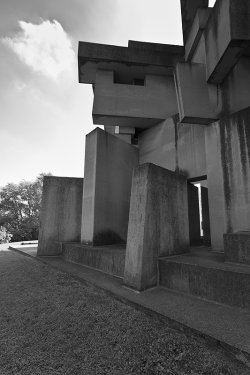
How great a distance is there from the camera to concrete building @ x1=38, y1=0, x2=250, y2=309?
4711 mm

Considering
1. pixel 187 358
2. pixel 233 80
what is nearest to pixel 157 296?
pixel 187 358

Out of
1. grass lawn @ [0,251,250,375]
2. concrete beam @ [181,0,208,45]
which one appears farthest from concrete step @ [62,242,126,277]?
concrete beam @ [181,0,208,45]

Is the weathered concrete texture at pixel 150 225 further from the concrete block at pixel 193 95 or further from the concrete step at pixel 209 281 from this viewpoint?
the concrete block at pixel 193 95

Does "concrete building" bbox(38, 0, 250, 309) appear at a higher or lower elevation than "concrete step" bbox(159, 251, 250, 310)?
higher

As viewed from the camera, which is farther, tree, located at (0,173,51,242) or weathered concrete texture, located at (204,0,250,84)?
tree, located at (0,173,51,242)

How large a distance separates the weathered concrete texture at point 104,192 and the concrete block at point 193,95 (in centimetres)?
368

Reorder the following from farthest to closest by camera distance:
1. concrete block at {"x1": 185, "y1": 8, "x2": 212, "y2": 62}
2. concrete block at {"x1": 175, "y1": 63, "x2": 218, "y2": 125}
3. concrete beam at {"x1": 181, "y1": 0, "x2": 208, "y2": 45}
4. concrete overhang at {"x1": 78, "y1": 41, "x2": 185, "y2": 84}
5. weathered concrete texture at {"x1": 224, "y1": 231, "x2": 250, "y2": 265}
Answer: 1. concrete overhang at {"x1": 78, "y1": 41, "x2": 185, "y2": 84}
2. concrete beam at {"x1": 181, "y1": 0, "x2": 208, "y2": 45}
3. concrete block at {"x1": 185, "y1": 8, "x2": 212, "y2": 62}
4. concrete block at {"x1": 175, "y1": 63, "x2": 218, "y2": 125}
5. weathered concrete texture at {"x1": 224, "y1": 231, "x2": 250, "y2": 265}

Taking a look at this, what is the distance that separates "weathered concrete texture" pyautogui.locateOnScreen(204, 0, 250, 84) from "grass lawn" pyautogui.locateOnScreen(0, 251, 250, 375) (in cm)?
773

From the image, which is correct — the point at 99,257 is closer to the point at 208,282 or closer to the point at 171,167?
the point at 208,282

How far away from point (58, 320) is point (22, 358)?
3.16 feet

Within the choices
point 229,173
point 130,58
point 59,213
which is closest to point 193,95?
point 229,173

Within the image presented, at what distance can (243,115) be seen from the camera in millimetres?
6004

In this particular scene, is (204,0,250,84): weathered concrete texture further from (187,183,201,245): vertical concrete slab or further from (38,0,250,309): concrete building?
(187,183,201,245): vertical concrete slab

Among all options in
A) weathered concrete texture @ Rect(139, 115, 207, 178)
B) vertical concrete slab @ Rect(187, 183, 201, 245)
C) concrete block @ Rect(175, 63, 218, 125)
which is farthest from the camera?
vertical concrete slab @ Rect(187, 183, 201, 245)
